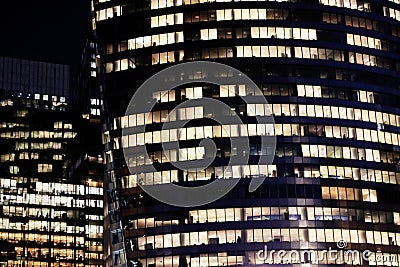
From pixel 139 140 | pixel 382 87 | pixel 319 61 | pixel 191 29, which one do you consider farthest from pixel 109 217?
pixel 382 87

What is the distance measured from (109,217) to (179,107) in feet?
79.3

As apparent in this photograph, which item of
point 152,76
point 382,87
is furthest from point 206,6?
point 382,87

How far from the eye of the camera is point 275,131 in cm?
12925

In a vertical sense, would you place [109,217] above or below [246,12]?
below

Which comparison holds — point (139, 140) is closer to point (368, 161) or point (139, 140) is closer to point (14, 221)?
point (368, 161)

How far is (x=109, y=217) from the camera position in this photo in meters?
135

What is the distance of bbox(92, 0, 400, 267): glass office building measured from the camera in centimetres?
12511

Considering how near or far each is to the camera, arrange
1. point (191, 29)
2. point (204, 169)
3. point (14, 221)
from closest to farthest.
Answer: point (204, 169) < point (191, 29) < point (14, 221)

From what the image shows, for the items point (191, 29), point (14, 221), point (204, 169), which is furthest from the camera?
point (14, 221)

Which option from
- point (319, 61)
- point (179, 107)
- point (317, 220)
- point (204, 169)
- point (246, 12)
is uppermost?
point (246, 12)

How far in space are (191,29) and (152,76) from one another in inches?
439

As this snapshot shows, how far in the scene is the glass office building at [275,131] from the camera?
125113mm

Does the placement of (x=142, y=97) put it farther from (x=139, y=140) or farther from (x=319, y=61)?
(x=319, y=61)

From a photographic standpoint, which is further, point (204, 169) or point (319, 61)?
point (319, 61)
